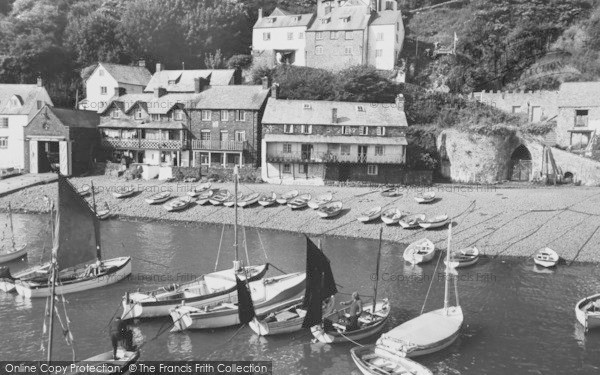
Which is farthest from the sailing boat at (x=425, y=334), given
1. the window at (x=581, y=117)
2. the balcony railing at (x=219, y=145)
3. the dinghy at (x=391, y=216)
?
the window at (x=581, y=117)

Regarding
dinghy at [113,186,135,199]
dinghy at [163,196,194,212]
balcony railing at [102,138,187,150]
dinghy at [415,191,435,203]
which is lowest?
dinghy at [163,196,194,212]

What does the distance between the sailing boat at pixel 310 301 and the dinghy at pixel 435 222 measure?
20189 mm

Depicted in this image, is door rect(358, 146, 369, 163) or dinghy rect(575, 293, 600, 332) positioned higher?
door rect(358, 146, 369, 163)

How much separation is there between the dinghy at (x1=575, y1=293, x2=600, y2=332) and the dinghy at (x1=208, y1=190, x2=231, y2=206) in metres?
33.5

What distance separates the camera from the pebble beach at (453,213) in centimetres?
4281

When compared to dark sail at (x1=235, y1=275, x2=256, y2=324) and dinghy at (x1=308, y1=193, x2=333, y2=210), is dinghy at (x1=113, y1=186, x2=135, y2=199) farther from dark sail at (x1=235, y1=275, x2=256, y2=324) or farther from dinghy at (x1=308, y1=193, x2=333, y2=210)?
dark sail at (x1=235, y1=275, x2=256, y2=324)

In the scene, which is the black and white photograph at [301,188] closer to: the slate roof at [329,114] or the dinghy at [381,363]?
the dinghy at [381,363]

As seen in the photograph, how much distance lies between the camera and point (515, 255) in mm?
41344

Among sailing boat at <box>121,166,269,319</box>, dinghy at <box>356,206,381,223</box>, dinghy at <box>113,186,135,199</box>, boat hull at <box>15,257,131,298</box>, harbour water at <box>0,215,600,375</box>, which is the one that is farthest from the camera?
dinghy at <box>113,186,135,199</box>

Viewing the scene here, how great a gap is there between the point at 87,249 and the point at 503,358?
21.9 m

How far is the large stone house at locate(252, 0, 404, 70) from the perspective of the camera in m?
77.8

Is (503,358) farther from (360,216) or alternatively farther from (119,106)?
(119,106)

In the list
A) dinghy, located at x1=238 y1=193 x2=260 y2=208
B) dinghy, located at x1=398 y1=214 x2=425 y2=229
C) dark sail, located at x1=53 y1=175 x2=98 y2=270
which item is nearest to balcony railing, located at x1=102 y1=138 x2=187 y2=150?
dinghy, located at x1=238 y1=193 x2=260 y2=208

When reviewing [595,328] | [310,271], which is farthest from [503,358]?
[310,271]
